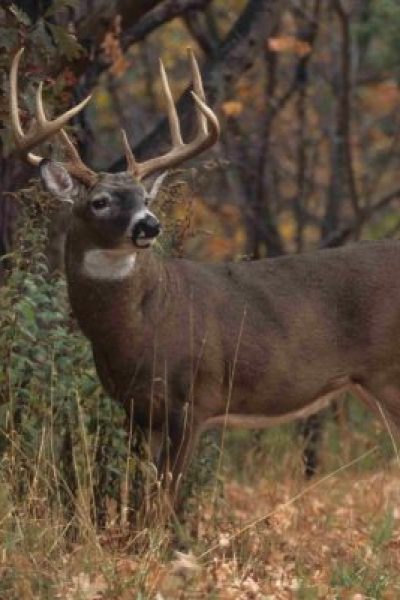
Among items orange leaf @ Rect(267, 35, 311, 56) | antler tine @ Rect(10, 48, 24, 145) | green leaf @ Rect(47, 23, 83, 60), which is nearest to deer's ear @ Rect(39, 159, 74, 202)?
antler tine @ Rect(10, 48, 24, 145)

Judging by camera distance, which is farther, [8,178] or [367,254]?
[8,178]

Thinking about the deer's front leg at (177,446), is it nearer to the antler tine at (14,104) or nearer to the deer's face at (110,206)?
the deer's face at (110,206)

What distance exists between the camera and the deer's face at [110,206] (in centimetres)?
672

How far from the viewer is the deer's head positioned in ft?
22.4

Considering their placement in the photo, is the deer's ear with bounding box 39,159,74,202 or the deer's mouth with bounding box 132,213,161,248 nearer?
the deer's mouth with bounding box 132,213,161,248

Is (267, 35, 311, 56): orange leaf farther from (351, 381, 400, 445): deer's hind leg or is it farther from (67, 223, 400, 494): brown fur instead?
(351, 381, 400, 445): deer's hind leg

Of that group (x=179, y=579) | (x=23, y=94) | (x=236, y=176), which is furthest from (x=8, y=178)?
(x=236, y=176)

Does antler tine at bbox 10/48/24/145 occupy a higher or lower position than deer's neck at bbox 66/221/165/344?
higher

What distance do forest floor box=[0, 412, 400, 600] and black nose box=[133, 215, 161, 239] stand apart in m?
1.24

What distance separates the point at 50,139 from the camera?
737 cm

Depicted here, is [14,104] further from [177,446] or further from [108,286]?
[177,446]

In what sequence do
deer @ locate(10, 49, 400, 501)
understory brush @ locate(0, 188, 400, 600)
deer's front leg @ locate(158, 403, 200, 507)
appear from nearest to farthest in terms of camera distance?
understory brush @ locate(0, 188, 400, 600), deer @ locate(10, 49, 400, 501), deer's front leg @ locate(158, 403, 200, 507)

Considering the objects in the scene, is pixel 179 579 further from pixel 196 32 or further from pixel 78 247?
pixel 196 32

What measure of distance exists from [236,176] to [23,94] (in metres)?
5.43
